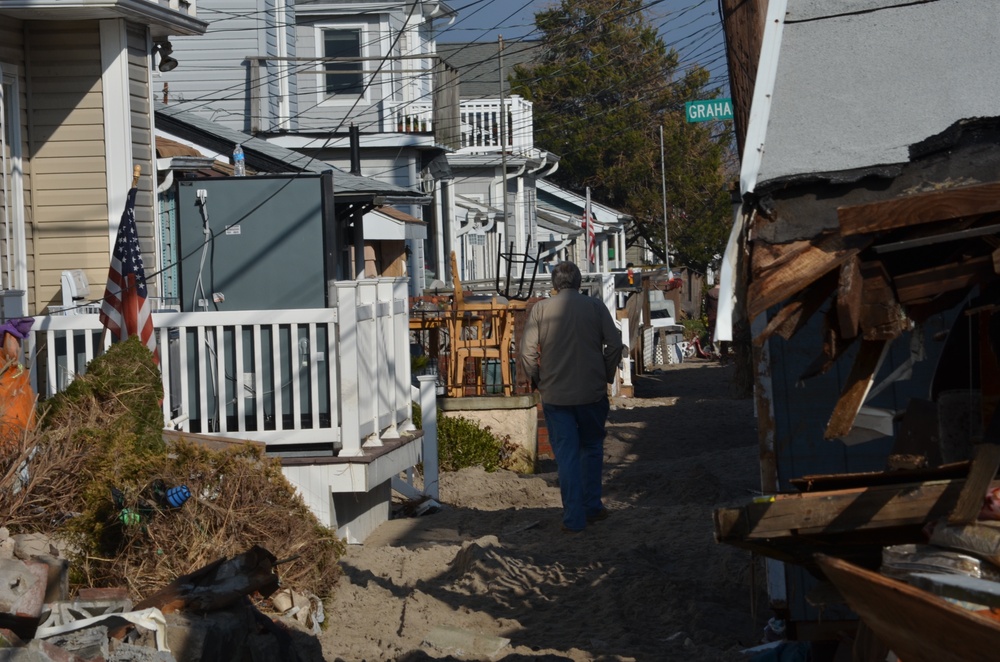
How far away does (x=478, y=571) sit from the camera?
23.5ft

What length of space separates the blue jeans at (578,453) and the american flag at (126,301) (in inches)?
109

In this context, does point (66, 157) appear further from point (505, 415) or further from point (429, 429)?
point (505, 415)

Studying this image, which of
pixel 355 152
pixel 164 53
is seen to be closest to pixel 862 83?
pixel 164 53

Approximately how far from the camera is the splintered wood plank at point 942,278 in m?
2.96

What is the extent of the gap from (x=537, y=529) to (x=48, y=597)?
163 inches

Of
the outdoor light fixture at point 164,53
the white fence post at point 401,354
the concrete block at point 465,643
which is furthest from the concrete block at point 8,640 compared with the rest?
the outdoor light fixture at point 164,53

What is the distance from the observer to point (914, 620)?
9.37 feet

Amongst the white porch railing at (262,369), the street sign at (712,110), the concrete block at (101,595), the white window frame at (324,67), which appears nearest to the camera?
the concrete block at (101,595)

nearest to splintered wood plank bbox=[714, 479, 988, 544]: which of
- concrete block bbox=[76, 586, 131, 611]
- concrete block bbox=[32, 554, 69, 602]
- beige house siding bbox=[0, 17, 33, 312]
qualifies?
concrete block bbox=[76, 586, 131, 611]

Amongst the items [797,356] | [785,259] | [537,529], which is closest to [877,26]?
[785,259]

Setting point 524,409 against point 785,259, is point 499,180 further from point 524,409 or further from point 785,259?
point 785,259

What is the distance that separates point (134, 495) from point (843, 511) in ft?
12.5

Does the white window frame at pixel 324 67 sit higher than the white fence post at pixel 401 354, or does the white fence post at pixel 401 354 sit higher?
the white window frame at pixel 324 67

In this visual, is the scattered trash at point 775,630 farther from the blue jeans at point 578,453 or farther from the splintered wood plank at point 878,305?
the splintered wood plank at point 878,305
